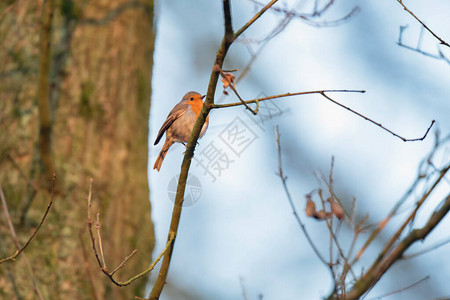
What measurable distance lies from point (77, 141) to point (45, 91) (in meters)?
0.32

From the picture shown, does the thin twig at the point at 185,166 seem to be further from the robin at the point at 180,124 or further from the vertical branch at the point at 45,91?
the vertical branch at the point at 45,91

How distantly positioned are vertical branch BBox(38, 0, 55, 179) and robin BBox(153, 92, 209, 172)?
22.9 inches

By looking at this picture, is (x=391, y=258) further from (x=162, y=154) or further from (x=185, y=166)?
(x=162, y=154)

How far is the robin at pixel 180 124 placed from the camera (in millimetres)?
2918

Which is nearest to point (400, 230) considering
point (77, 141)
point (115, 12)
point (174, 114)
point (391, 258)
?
point (391, 258)

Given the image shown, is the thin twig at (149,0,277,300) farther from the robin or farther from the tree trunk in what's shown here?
the tree trunk

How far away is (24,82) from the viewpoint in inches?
125

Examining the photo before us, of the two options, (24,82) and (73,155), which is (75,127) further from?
(24,82)

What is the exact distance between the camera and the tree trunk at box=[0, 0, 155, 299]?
9.55 feet

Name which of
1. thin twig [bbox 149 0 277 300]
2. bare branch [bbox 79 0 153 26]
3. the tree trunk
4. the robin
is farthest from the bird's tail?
bare branch [bbox 79 0 153 26]

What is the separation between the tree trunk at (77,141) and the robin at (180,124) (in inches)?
12.4

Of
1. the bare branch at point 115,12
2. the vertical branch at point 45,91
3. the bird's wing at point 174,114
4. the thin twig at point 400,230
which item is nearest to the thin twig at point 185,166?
the thin twig at point 400,230

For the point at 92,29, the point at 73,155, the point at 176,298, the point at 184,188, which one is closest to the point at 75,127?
the point at 73,155

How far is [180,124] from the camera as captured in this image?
2928mm
